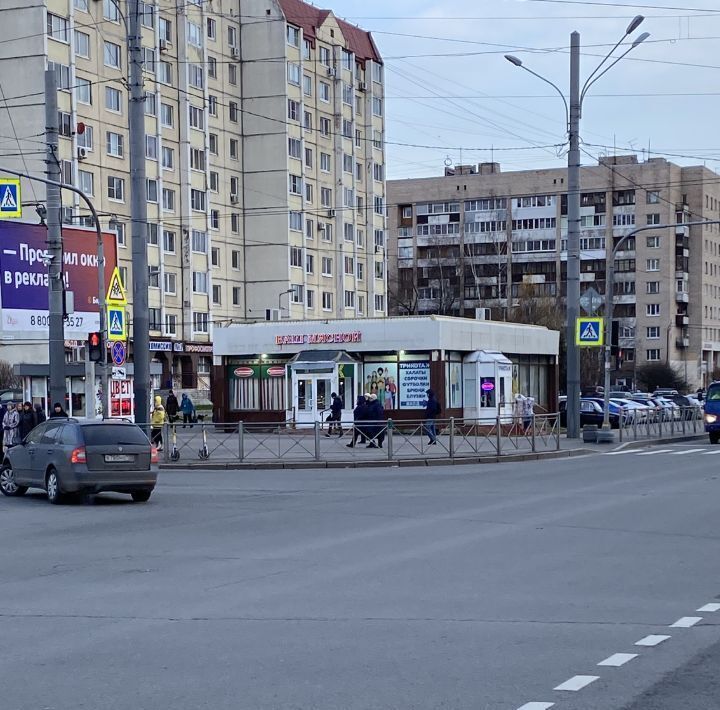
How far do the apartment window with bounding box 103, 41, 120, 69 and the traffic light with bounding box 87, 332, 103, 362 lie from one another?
138 feet

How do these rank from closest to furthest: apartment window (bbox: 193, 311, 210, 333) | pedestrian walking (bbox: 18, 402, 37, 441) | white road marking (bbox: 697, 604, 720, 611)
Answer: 1. white road marking (bbox: 697, 604, 720, 611)
2. pedestrian walking (bbox: 18, 402, 37, 441)
3. apartment window (bbox: 193, 311, 210, 333)

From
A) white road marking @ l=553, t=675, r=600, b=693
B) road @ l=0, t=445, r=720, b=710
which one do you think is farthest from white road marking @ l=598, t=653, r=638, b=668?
white road marking @ l=553, t=675, r=600, b=693

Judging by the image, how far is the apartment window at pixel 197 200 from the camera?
74.7 metres

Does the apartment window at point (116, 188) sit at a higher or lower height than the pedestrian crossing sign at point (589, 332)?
higher

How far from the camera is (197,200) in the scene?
248 feet

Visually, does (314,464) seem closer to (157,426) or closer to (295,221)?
(157,426)

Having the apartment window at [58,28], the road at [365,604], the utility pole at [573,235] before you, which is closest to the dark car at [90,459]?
the road at [365,604]

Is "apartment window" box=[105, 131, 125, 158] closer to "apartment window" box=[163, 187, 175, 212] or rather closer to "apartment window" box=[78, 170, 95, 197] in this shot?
"apartment window" box=[78, 170, 95, 197]

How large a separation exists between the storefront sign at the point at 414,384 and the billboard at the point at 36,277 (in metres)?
13.3

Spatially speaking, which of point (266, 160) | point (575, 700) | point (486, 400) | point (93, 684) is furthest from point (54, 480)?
point (266, 160)

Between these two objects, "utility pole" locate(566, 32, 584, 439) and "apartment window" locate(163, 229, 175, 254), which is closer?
"utility pole" locate(566, 32, 584, 439)

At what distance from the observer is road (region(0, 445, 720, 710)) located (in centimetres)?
725

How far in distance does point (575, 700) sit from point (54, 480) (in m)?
16.0

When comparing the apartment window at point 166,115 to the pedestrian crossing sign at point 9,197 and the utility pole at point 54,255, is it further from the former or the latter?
the pedestrian crossing sign at point 9,197
